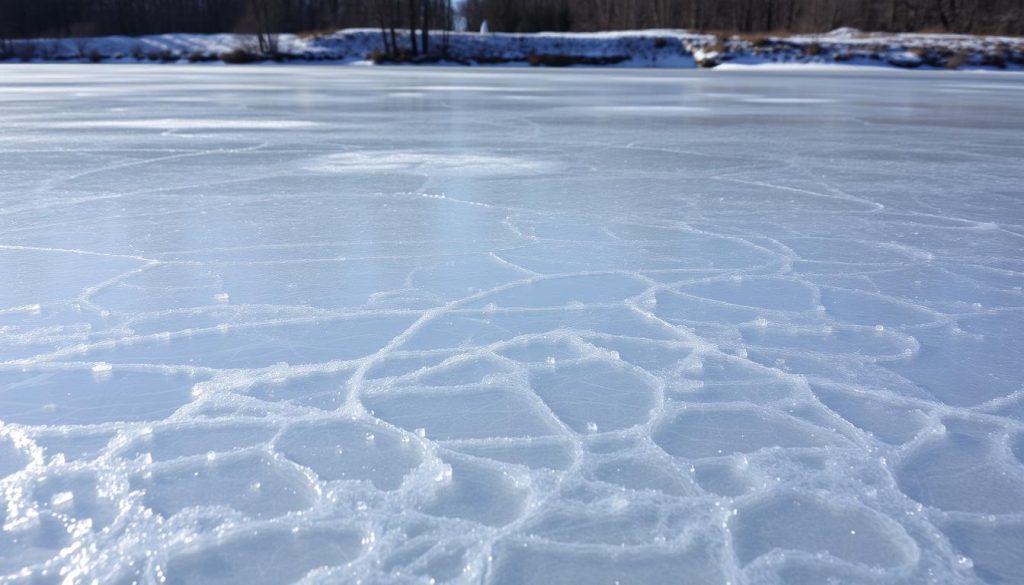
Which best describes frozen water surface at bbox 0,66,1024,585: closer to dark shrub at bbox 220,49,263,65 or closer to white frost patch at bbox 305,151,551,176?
white frost patch at bbox 305,151,551,176

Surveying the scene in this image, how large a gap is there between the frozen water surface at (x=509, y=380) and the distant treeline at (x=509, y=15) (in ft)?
78.1

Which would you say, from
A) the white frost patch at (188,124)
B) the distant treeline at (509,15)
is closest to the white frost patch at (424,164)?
the white frost patch at (188,124)

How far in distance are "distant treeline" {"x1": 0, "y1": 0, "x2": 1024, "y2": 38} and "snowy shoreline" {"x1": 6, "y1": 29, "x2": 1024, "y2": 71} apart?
1.43m

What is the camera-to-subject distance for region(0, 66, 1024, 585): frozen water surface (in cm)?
97

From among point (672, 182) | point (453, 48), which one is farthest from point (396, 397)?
point (453, 48)

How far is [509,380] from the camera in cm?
146

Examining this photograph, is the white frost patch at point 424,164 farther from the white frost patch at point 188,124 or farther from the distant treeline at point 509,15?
the distant treeline at point 509,15

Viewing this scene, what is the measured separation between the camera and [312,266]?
2.15m

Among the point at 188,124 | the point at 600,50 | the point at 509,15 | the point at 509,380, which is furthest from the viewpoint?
the point at 509,15

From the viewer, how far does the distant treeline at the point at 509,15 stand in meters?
30.6

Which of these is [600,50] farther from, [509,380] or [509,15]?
[509,380]

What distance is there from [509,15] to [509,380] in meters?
33.0

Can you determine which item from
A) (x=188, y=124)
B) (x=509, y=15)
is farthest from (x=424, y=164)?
(x=509, y=15)

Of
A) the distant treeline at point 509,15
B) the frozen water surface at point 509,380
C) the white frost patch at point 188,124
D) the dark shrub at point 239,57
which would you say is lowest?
the frozen water surface at point 509,380
